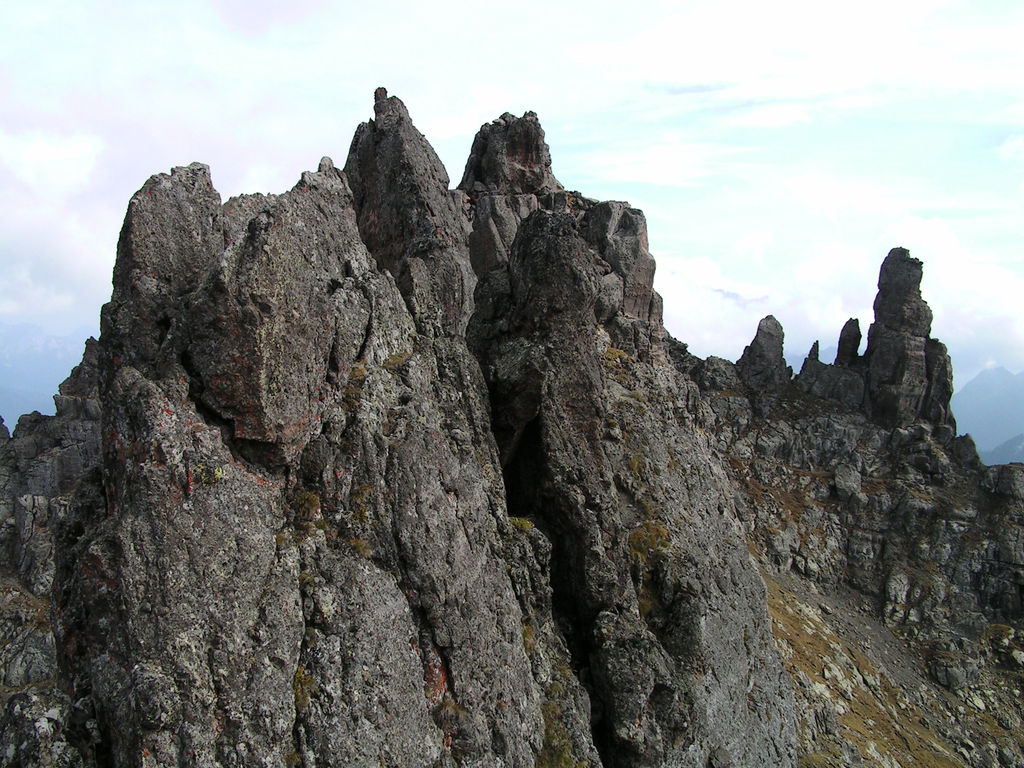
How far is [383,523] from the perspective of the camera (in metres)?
19.8

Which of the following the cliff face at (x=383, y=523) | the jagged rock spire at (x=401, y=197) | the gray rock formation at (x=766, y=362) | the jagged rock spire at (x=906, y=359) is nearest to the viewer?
the cliff face at (x=383, y=523)

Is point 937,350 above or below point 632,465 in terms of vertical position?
above

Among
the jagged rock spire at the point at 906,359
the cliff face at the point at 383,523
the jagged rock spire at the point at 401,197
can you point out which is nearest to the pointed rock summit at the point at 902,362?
the jagged rock spire at the point at 906,359

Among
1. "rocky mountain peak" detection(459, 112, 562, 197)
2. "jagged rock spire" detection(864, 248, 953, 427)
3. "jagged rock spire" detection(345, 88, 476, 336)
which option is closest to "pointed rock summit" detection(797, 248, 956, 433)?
"jagged rock spire" detection(864, 248, 953, 427)

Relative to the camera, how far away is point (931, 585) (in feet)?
295

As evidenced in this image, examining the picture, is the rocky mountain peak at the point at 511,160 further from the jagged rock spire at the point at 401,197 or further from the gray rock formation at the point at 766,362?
the gray rock formation at the point at 766,362

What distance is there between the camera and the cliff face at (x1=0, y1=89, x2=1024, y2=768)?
1561 cm

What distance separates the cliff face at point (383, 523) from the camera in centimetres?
1561

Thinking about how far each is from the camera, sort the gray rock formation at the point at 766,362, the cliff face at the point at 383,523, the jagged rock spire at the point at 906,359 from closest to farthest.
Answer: the cliff face at the point at 383,523 → the jagged rock spire at the point at 906,359 → the gray rock formation at the point at 766,362

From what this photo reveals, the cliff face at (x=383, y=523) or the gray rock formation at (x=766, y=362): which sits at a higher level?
the gray rock formation at (x=766, y=362)

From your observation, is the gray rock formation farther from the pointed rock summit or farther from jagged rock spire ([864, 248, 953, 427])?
jagged rock spire ([864, 248, 953, 427])

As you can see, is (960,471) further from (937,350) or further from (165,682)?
(165,682)

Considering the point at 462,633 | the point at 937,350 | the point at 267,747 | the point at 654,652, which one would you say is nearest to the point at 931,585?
the point at 937,350

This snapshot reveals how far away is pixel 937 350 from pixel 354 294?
114m
